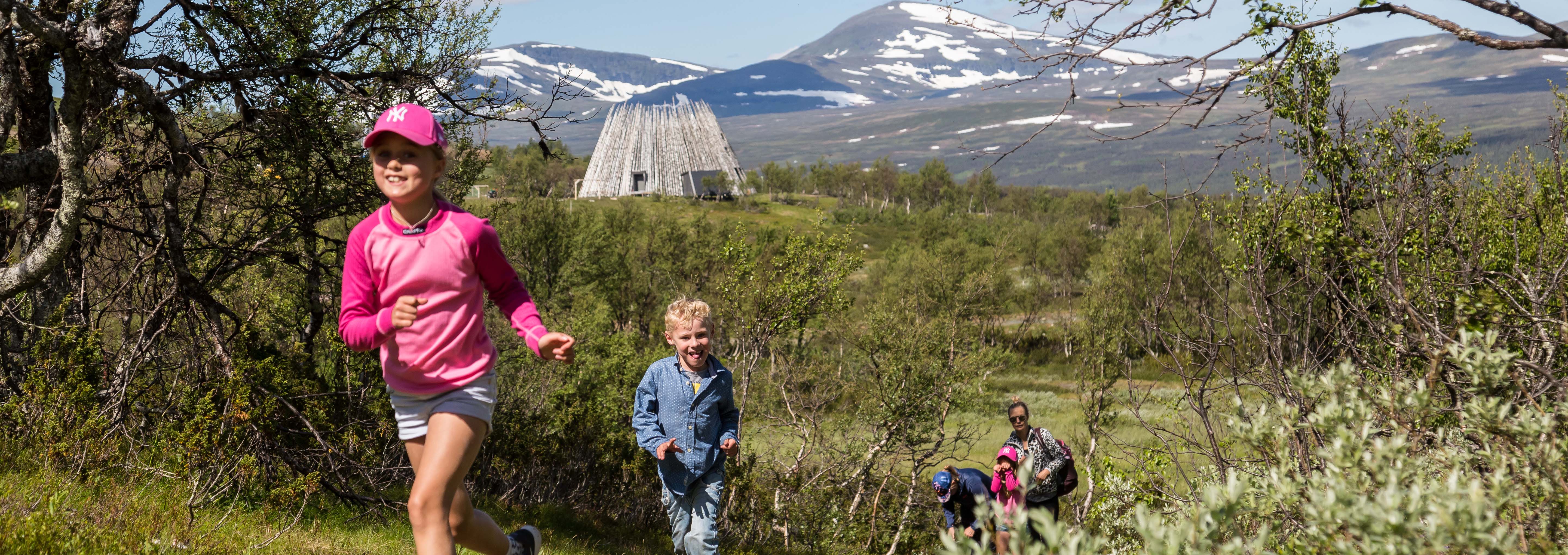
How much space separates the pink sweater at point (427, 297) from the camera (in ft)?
10.0

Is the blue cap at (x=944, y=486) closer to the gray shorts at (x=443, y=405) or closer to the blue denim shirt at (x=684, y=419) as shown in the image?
the blue denim shirt at (x=684, y=419)

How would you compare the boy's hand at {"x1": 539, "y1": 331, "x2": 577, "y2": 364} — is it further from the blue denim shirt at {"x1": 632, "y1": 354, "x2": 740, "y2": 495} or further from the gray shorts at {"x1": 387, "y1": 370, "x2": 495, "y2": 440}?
the blue denim shirt at {"x1": 632, "y1": 354, "x2": 740, "y2": 495}

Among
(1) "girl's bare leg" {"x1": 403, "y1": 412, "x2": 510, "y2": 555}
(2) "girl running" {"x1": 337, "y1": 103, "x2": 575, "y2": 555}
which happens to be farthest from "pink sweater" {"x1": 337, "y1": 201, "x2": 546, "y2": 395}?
(1) "girl's bare leg" {"x1": 403, "y1": 412, "x2": 510, "y2": 555}

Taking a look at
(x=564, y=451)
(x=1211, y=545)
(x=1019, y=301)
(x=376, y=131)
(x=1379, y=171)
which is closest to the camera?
(x=1211, y=545)

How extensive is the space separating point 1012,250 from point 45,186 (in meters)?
58.8

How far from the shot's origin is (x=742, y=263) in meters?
15.7

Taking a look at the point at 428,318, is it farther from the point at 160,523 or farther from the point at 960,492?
the point at 960,492

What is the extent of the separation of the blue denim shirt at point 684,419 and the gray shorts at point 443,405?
5.27 ft

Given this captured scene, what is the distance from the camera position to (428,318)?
3.07 m

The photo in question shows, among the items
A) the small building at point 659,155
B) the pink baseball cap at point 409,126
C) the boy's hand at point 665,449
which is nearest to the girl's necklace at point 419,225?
the pink baseball cap at point 409,126

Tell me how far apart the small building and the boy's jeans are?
89.9 meters

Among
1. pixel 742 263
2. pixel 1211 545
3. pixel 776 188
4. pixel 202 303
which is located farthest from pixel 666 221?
pixel 776 188

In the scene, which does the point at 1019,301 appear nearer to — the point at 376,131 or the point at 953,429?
the point at 953,429

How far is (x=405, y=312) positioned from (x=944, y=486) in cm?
574
